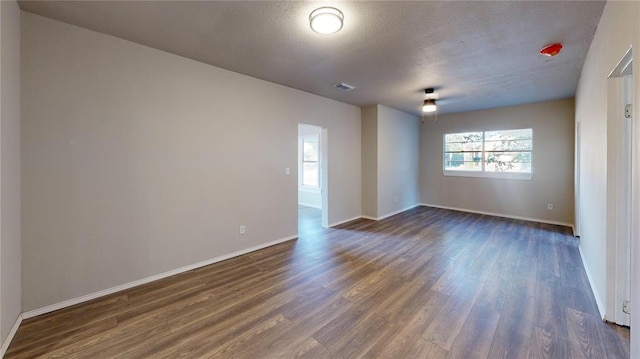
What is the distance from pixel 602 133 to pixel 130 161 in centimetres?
443

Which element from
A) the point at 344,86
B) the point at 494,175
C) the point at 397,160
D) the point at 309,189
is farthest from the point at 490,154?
the point at 309,189

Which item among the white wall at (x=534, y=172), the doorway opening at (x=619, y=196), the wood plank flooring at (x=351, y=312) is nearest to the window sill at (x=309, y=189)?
the white wall at (x=534, y=172)

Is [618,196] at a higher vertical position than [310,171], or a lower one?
lower

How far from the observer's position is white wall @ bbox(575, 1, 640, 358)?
146 centimetres

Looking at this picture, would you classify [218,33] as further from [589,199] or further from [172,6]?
[589,199]

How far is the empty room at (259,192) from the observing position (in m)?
1.95

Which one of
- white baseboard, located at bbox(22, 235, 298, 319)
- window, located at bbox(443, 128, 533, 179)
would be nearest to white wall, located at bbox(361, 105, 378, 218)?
window, located at bbox(443, 128, 533, 179)

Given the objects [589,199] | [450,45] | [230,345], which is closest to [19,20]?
[230,345]

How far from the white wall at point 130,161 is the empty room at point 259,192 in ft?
0.06

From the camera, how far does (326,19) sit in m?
2.12

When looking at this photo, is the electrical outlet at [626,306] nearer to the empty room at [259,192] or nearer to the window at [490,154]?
the empty room at [259,192]

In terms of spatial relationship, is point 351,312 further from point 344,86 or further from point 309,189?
point 309,189

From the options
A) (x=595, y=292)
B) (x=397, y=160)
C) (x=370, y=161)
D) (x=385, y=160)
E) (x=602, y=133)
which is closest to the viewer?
(x=602, y=133)

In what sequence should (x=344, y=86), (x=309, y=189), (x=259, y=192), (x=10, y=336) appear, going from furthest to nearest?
1. (x=309, y=189)
2. (x=344, y=86)
3. (x=259, y=192)
4. (x=10, y=336)
